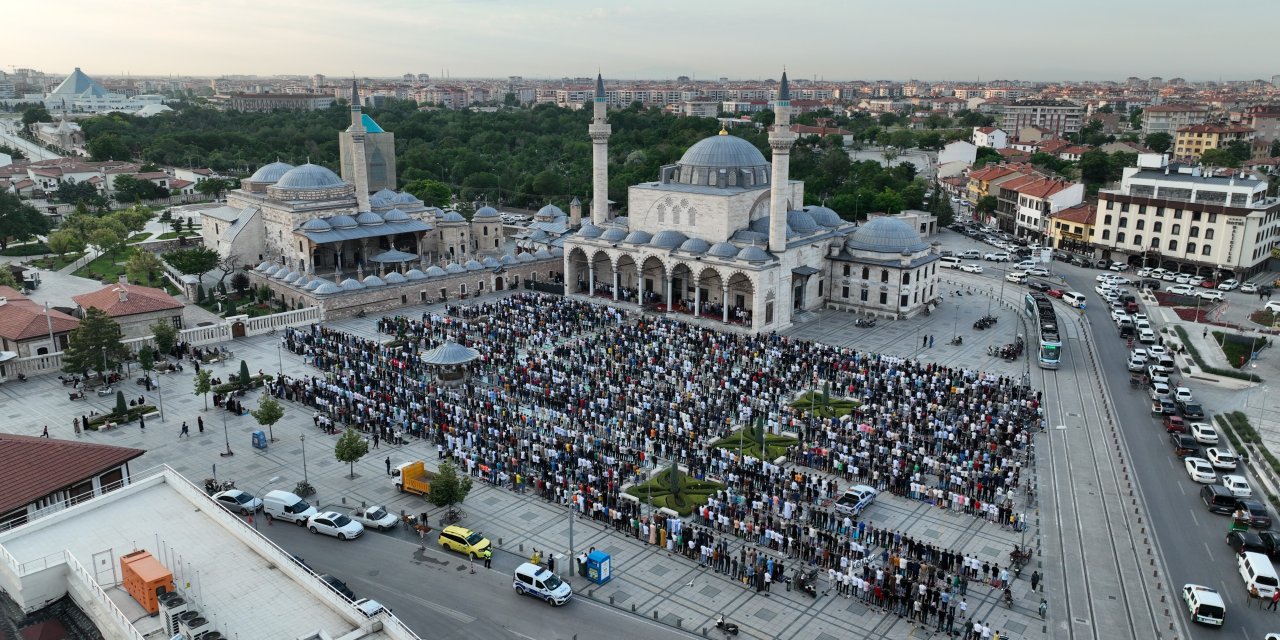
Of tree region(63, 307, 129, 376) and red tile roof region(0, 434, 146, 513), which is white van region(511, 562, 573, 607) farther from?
tree region(63, 307, 129, 376)

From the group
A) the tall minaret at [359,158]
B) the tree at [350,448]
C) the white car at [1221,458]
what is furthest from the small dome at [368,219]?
the white car at [1221,458]

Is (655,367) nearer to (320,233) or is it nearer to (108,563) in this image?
(108,563)

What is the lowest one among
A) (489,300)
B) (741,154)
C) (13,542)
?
(489,300)

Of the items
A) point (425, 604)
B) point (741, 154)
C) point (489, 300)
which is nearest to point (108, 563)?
point (425, 604)

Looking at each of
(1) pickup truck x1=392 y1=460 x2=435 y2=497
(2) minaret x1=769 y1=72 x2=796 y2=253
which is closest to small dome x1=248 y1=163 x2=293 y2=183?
(2) minaret x1=769 y1=72 x2=796 y2=253

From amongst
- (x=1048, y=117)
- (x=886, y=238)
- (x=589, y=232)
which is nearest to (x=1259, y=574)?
(x=886, y=238)

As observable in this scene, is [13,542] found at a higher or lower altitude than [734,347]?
higher

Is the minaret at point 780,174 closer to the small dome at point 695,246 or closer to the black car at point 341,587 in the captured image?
the small dome at point 695,246
